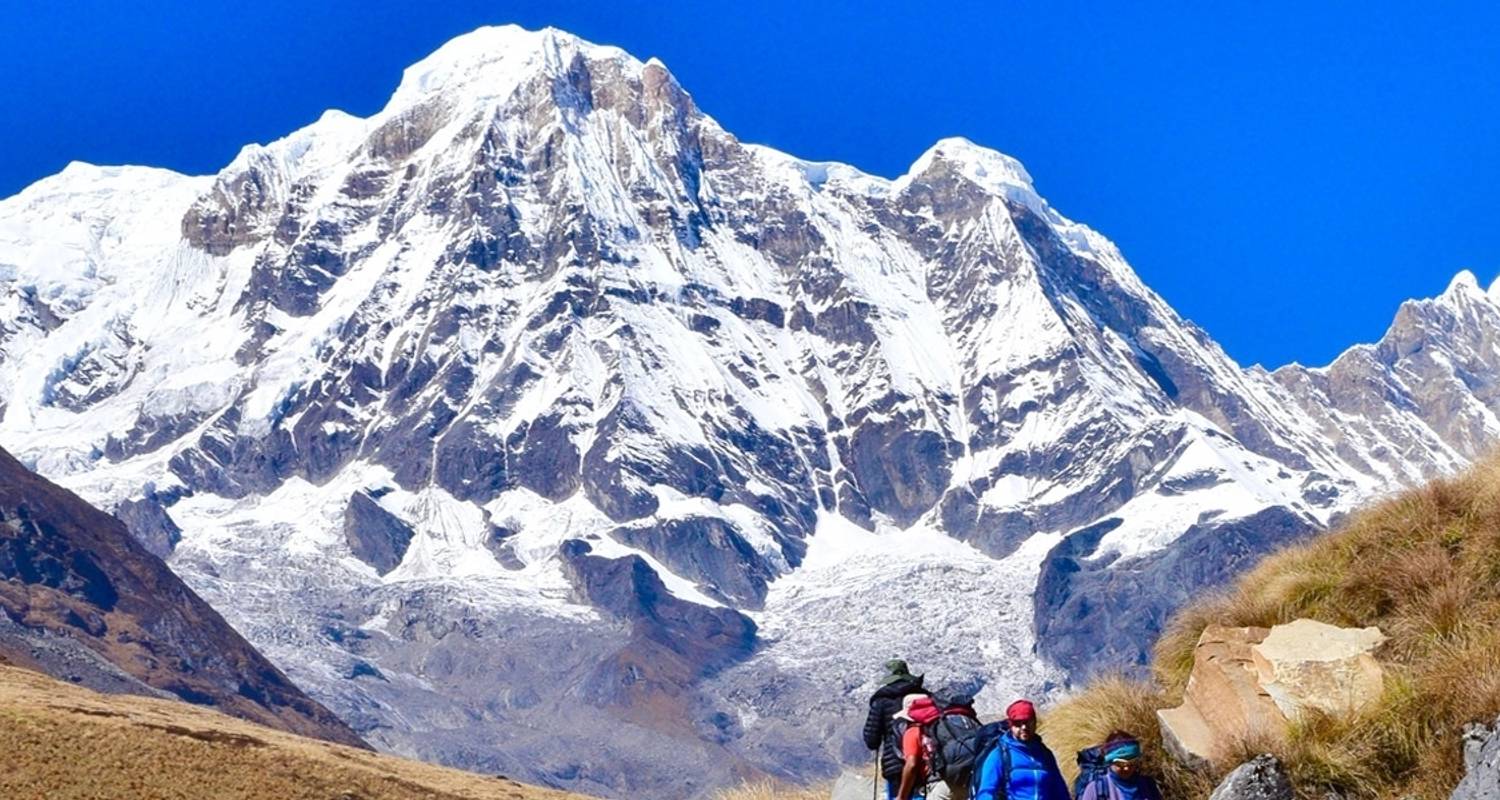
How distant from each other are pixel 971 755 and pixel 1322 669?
3.96 m

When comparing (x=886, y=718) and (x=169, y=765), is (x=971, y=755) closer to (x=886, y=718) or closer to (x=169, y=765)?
(x=886, y=718)

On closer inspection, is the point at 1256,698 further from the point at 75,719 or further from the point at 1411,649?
the point at 75,719

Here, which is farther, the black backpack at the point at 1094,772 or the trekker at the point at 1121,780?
the black backpack at the point at 1094,772

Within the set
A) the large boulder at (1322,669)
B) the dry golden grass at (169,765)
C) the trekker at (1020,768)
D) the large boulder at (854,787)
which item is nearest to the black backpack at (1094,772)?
the trekker at (1020,768)

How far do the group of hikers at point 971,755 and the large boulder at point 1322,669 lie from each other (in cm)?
212

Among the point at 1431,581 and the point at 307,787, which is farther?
the point at 307,787

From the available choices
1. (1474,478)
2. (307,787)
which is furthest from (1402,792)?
(307,787)

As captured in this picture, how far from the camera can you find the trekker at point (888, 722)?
61.9 ft

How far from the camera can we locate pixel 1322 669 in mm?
19484

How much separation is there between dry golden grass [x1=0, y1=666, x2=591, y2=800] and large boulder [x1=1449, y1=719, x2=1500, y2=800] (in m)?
27.6

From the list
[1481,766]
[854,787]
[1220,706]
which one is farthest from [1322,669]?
[854,787]

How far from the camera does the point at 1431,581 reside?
20203 mm

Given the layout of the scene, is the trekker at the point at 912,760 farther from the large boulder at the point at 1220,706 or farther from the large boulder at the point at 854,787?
the large boulder at the point at 854,787

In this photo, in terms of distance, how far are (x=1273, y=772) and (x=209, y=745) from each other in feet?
97.9
